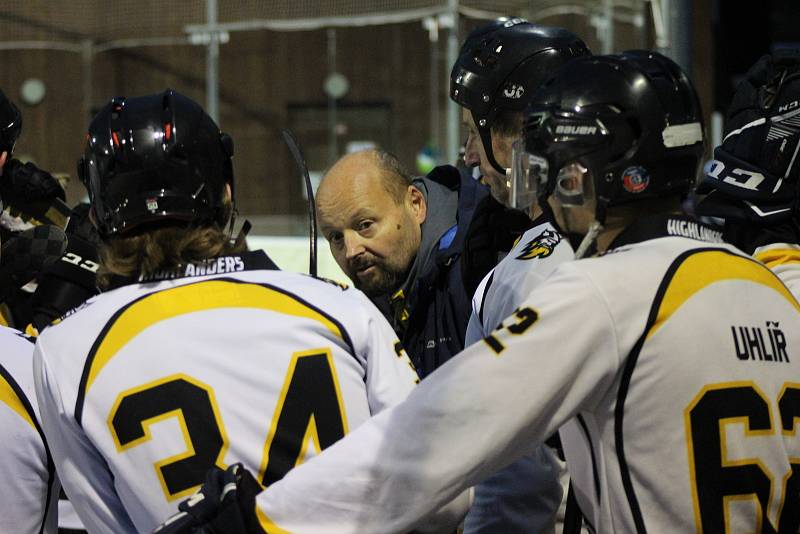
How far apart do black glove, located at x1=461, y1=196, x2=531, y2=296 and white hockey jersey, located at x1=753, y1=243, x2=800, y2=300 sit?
668mm

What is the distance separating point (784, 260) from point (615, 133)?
3.33ft

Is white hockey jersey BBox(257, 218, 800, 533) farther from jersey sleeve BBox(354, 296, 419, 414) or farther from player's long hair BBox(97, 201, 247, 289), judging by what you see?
player's long hair BBox(97, 201, 247, 289)

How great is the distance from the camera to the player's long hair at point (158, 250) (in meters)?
2.11

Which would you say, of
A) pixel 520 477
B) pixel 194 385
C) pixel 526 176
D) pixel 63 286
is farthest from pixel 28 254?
pixel 526 176

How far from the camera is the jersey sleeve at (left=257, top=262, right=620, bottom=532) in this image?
1.77 meters

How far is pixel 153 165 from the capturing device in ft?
6.95

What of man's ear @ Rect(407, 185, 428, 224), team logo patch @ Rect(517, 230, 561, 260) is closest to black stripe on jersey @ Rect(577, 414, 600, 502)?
team logo patch @ Rect(517, 230, 561, 260)

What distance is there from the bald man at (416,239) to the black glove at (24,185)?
95 centimetres

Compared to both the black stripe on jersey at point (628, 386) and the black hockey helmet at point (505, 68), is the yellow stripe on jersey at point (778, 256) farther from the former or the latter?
the black stripe on jersey at point (628, 386)

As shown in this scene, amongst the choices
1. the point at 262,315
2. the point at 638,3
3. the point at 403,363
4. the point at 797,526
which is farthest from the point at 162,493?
the point at 638,3

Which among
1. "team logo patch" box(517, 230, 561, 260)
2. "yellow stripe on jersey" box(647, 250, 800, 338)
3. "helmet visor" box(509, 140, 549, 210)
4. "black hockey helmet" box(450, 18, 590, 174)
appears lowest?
"team logo patch" box(517, 230, 561, 260)

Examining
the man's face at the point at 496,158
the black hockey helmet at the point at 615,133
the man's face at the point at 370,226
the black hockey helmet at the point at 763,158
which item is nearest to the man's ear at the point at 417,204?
the man's face at the point at 370,226

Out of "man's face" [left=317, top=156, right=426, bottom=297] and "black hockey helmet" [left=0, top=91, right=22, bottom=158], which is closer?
"black hockey helmet" [left=0, top=91, right=22, bottom=158]

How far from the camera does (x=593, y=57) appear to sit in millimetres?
2162
